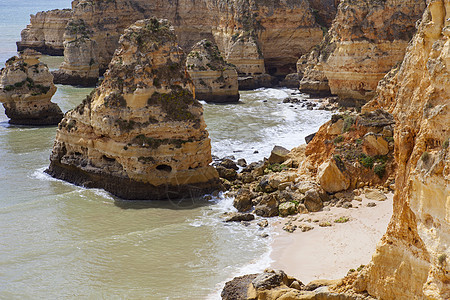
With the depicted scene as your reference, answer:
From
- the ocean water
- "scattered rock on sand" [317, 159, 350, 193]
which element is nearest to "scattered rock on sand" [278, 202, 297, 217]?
the ocean water

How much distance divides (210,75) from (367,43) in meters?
11.6

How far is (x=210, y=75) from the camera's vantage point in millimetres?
40906

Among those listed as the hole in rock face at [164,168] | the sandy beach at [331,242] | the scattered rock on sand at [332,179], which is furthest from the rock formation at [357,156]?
the hole in rock face at [164,168]

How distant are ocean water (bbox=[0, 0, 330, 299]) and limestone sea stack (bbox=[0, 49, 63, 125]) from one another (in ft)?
26.8

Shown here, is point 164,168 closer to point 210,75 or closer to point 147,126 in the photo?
point 147,126

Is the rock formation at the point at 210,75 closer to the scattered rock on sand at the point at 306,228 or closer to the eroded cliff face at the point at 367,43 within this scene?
the eroded cliff face at the point at 367,43

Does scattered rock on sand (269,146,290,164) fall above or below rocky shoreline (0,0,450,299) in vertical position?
below

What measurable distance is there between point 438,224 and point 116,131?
13.7m

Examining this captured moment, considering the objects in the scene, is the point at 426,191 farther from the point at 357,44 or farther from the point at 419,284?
the point at 357,44

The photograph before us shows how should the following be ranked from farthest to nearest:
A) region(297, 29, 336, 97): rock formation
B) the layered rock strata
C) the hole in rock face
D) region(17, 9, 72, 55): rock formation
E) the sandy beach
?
1. region(17, 9, 72, 55): rock formation
2. region(297, 29, 336, 97): rock formation
3. the layered rock strata
4. the hole in rock face
5. the sandy beach

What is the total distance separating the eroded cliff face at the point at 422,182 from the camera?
7777mm

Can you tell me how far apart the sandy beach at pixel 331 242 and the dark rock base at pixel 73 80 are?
36.1 meters

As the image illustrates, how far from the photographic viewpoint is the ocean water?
1397 centimetres

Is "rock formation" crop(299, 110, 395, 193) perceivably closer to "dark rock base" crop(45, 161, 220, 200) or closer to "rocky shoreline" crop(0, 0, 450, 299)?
"rocky shoreline" crop(0, 0, 450, 299)
